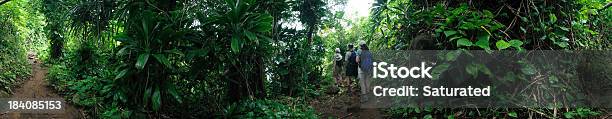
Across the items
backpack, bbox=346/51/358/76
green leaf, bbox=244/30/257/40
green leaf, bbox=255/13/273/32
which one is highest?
green leaf, bbox=255/13/273/32

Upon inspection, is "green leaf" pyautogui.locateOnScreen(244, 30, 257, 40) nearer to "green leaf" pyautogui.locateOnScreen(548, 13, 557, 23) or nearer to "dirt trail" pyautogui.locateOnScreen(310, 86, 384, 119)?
"dirt trail" pyautogui.locateOnScreen(310, 86, 384, 119)

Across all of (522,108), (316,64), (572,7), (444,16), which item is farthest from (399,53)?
(316,64)

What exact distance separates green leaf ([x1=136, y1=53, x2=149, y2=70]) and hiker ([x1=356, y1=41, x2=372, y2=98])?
301 cm

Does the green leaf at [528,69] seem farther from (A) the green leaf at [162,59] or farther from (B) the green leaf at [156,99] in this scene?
(B) the green leaf at [156,99]

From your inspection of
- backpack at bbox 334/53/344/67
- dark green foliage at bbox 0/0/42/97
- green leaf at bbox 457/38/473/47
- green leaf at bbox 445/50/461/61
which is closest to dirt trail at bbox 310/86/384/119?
backpack at bbox 334/53/344/67

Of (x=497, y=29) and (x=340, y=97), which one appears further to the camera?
(x=340, y=97)

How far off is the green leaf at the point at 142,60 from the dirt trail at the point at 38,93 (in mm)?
2513

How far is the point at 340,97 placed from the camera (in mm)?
7777

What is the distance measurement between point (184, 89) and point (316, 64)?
170 inches

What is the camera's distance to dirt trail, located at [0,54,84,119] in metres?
6.38

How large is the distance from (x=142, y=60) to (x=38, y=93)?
17.6 feet

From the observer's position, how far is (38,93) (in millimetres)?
8352

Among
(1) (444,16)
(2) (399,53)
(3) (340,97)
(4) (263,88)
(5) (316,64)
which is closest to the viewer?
(1) (444,16)

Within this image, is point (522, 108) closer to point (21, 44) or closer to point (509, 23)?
point (509, 23)
